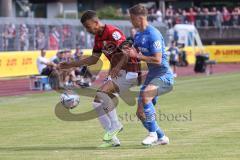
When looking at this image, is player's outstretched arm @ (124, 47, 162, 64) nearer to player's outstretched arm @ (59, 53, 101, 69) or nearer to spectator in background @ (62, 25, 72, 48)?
player's outstretched arm @ (59, 53, 101, 69)

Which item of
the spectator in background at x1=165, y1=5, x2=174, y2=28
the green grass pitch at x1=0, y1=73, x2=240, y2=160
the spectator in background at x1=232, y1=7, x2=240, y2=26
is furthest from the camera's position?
the spectator in background at x1=232, y1=7, x2=240, y2=26

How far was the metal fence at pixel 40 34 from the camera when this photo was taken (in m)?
32.9

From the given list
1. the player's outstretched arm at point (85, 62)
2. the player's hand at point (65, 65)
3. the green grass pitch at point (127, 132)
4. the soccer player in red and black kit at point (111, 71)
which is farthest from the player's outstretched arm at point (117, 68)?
the green grass pitch at point (127, 132)

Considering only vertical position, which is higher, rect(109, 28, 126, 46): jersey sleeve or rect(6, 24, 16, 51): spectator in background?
rect(109, 28, 126, 46): jersey sleeve

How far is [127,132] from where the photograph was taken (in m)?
13.1

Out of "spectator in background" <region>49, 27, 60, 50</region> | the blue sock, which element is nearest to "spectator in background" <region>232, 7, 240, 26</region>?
"spectator in background" <region>49, 27, 60, 50</region>

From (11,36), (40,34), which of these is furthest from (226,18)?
(11,36)

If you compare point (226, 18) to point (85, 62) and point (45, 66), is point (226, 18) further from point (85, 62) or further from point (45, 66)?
point (85, 62)

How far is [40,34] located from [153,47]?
24.9 metres

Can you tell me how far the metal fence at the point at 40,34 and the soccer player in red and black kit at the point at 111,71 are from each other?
21.3m

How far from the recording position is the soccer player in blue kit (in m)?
10.8

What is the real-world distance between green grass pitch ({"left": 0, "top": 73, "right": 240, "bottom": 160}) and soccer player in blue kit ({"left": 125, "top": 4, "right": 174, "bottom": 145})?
34 centimetres

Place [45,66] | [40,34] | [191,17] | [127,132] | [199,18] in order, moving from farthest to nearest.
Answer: [199,18] < [191,17] < [40,34] < [45,66] < [127,132]

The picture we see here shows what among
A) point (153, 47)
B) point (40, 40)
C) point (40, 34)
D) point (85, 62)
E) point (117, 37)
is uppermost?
point (117, 37)
